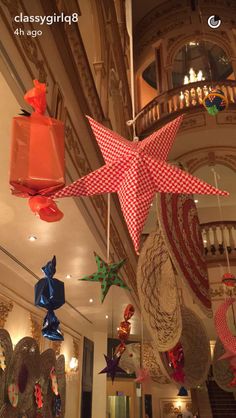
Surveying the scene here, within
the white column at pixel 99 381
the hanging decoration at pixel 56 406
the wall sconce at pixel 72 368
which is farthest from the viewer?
the white column at pixel 99 381

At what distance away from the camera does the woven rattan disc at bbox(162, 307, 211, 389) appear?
12.8ft

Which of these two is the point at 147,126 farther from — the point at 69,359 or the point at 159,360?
the point at 159,360

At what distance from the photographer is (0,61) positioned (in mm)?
2604

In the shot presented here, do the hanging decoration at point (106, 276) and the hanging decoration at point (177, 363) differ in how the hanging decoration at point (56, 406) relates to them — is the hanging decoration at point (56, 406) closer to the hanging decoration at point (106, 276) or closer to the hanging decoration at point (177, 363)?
the hanging decoration at point (177, 363)

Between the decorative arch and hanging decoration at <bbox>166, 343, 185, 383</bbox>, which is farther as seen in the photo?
the decorative arch

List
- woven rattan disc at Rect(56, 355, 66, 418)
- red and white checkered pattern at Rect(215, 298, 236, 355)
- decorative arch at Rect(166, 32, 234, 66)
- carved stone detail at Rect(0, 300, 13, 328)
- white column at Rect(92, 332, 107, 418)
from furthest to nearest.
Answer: decorative arch at Rect(166, 32, 234, 66) < white column at Rect(92, 332, 107, 418) < woven rattan disc at Rect(56, 355, 66, 418) < carved stone detail at Rect(0, 300, 13, 328) < red and white checkered pattern at Rect(215, 298, 236, 355)

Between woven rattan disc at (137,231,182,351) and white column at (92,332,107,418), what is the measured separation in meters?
9.19

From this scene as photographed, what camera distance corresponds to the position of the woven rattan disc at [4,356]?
208 inches

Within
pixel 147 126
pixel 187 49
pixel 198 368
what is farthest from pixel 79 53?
pixel 187 49

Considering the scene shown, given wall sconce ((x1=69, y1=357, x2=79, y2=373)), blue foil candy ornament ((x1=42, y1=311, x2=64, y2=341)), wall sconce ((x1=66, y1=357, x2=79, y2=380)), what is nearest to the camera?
blue foil candy ornament ((x1=42, y1=311, x2=64, y2=341))

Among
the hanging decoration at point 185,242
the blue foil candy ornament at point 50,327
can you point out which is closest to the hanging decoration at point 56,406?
the blue foil candy ornament at point 50,327

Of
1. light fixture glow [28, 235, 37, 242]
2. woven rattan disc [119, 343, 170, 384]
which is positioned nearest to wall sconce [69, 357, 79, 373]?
woven rattan disc [119, 343, 170, 384]

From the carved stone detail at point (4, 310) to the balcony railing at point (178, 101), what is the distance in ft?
21.3

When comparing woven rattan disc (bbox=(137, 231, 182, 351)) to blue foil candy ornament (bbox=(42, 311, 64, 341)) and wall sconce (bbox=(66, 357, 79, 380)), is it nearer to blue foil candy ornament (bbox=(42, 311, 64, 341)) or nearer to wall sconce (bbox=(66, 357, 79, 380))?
blue foil candy ornament (bbox=(42, 311, 64, 341))
